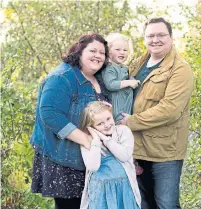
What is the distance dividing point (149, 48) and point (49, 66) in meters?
3.97

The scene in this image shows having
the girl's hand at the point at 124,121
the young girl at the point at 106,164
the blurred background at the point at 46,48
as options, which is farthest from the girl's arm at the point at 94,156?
the blurred background at the point at 46,48

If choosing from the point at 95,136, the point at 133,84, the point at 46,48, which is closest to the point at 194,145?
the point at 133,84

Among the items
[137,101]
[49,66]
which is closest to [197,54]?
[137,101]

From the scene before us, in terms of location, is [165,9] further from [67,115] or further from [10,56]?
[67,115]

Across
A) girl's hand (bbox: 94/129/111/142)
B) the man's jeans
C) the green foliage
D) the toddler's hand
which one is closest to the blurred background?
the green foliage

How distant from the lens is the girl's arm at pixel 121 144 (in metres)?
3.81

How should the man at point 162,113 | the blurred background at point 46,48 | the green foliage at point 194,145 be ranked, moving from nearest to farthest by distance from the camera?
the man at point 162,113 → the green foliage at point 194,145 → the blurred background at point 46,48

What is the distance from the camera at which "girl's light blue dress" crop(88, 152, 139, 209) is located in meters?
3.81

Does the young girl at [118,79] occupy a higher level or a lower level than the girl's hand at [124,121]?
higher

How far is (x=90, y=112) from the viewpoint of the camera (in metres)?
3.86

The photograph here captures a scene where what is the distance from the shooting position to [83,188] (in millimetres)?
3994

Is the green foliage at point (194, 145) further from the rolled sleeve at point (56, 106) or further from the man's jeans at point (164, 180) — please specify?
the rolled sleeve at point (56, 106)

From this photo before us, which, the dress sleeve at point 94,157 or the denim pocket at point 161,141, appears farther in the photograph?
the denim pocket at point 161,141

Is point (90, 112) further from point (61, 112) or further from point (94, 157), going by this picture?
point (94, 157)
